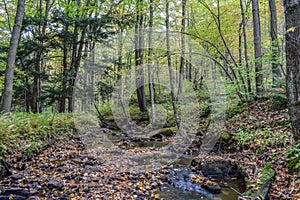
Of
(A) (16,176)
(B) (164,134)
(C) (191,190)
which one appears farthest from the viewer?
(B) (164,134)

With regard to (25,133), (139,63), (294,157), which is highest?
(139,63)

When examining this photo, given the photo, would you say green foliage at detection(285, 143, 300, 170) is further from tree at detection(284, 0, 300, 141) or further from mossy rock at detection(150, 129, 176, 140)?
mossy rock at detection(150, 129, 176, 140)

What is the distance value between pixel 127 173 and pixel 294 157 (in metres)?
3.61

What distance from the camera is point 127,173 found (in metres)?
5.22

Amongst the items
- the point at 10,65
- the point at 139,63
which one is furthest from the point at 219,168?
the point at 139,63

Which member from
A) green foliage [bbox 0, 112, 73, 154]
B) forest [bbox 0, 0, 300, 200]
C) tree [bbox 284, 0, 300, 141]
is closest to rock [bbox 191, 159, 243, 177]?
forest [bbox 0, 0, 300, 200]

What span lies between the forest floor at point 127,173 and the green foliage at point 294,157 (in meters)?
0.09

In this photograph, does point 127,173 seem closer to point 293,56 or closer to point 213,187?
point 213,187

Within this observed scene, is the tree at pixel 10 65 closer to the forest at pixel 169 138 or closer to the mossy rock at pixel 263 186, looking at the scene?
the forest at pixel 169 138

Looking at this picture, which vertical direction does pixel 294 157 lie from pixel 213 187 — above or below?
above

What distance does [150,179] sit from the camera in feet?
16.2

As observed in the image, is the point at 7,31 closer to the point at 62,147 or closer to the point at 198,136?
the point at 62,147

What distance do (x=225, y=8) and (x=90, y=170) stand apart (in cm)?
1150

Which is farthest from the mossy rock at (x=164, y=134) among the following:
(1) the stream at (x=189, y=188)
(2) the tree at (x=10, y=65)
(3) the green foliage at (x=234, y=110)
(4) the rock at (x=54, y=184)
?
(2) the tree at (x=10, y=65)
